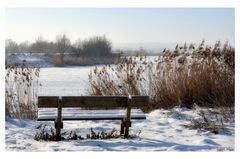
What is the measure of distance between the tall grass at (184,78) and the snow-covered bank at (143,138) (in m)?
1.23

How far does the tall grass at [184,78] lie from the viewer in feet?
28.1

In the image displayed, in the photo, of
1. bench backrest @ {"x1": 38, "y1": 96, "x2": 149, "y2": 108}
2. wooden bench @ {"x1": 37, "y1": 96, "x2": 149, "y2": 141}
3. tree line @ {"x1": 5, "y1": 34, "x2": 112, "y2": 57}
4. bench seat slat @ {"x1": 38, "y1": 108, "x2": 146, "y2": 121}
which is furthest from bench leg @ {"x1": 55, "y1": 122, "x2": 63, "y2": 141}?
tree line @ {"x1": 5, "y1": 34, "x2": 112, "y2": 57}

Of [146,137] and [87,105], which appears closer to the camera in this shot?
[87,105]

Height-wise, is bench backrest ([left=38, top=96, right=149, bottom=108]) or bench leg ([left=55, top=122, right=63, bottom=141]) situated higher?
bench backrest ([left=38, top=96, right=149, bottom=108])

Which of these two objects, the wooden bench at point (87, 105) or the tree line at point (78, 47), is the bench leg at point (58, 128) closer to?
the wooden bench at point (87, 105)

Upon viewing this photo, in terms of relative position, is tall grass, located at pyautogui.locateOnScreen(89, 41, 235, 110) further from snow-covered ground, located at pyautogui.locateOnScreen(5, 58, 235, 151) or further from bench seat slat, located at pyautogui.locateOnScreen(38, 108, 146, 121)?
bench seat slat, located at pyautogui.locateOnScreen(38, 108, 146, 121)

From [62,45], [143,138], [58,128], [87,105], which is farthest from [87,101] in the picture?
[62,45]

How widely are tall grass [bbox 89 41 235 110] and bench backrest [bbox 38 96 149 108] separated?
2.58 metres

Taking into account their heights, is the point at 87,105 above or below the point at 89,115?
above

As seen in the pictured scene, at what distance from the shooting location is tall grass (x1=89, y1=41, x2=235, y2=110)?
8.58 metres

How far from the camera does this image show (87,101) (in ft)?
18.6

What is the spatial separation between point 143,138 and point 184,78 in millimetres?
3266

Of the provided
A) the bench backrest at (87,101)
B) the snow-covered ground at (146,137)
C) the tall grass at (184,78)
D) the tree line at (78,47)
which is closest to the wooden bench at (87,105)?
the bench backrest at (87,101)

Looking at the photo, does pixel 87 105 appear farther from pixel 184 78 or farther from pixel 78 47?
pixel 78 47
